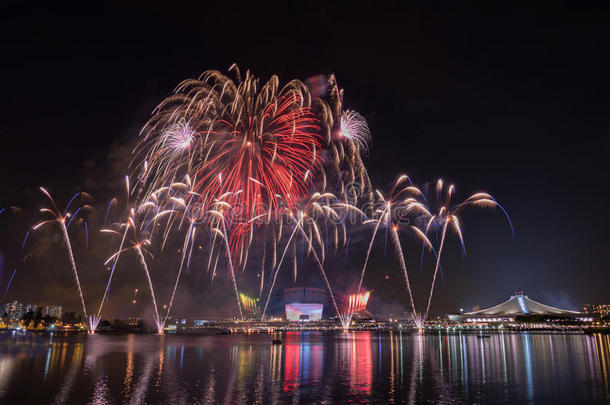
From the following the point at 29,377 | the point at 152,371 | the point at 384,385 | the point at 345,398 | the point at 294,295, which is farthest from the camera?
the point at 294,295

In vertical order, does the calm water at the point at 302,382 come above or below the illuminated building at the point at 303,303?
below

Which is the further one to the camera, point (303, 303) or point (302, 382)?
point (303, 303)

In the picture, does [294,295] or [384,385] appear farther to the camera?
[294,295]

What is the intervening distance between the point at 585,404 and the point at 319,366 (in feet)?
57.7

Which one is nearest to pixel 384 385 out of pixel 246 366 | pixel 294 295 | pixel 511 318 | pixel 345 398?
pixel 345 398

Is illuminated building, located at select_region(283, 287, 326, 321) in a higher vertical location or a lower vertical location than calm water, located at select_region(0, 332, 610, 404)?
higher

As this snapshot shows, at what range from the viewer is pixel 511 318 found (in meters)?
198

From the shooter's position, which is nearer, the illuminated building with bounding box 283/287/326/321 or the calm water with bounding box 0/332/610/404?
the calm water with bounding box 0/332/610/404

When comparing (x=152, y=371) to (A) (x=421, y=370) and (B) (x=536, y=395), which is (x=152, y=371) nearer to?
(A) (x=421, y=370)

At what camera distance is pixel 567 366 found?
3131cm

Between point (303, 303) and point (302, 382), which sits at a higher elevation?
point (303, 303)

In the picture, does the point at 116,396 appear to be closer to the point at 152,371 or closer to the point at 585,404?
the point at 152,371

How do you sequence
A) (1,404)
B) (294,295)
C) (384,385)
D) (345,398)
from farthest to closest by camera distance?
Result: (294,295) → (384,385) → (345,398) → (1,404)

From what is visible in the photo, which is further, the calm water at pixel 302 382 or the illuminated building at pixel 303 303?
the illuminated building at pixel 303 303
